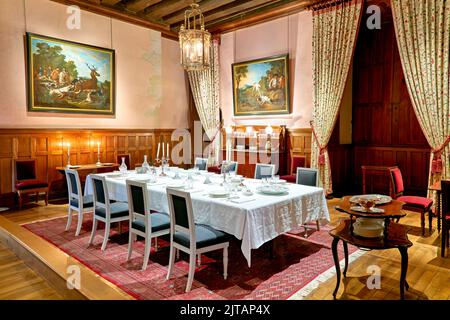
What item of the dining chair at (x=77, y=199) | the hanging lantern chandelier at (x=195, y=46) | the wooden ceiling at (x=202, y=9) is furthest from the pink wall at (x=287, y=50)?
the dining chair at (x=77, y=199)

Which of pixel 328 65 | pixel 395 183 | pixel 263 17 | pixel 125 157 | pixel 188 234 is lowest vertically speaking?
pixel 188 234

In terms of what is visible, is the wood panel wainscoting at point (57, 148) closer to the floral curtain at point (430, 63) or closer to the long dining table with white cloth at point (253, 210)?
the long dining table with white cloth at point (253, 210)

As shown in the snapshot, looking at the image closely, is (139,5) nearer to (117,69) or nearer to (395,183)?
(117,69)

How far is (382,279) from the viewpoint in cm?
306

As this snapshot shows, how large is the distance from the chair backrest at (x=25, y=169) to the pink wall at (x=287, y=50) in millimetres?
4660

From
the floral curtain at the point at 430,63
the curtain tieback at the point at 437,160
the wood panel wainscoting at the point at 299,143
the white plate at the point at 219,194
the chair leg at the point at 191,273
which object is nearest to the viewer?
the chair leg at the point at 191,273

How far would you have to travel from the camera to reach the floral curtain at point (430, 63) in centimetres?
489

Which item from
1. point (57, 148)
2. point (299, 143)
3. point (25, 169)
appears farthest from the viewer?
point (299, 143)

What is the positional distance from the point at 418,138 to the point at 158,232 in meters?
5.65

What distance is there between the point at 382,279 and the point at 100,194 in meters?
3.27

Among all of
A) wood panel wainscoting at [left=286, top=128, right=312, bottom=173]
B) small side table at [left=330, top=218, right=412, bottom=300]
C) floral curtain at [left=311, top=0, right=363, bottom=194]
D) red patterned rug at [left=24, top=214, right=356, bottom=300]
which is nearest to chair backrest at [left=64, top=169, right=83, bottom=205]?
red patterned rug at [left=24, top=214, right=356, bottom=300]

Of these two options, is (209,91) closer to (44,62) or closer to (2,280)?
(44,62)

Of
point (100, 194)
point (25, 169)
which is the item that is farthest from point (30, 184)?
point (100, 194)
